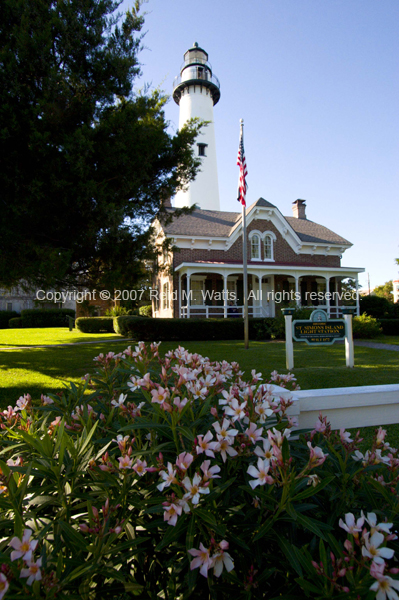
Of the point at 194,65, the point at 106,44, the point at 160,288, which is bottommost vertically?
the point at 160,288

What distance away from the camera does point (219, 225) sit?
21781mm

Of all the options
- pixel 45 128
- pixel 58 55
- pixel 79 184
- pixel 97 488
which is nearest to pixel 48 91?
pixel 45 128

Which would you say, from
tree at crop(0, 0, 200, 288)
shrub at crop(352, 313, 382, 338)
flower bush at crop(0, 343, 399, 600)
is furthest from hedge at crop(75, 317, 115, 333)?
flower bush at crop(0, 343, 399, 600)

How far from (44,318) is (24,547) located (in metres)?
31.2

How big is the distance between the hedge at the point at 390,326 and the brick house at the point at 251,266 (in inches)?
134

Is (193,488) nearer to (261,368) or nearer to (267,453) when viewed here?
(267,453)

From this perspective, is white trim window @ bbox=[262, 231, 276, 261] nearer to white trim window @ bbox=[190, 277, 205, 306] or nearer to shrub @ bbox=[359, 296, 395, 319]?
white trim window @ bbox=[190, 277, 205, 306]

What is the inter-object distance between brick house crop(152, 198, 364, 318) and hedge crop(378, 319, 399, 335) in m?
3.41

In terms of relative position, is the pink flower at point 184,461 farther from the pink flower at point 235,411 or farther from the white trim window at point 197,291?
the white trim window at point 197,291

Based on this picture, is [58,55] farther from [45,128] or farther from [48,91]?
[45,128]

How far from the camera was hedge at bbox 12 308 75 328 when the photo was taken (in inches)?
1141

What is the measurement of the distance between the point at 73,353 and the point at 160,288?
12545 millimetres

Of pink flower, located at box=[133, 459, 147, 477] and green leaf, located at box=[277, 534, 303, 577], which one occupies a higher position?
pink flower, located at box=[133, 459, 147, 477]

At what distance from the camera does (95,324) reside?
21.5 meters
